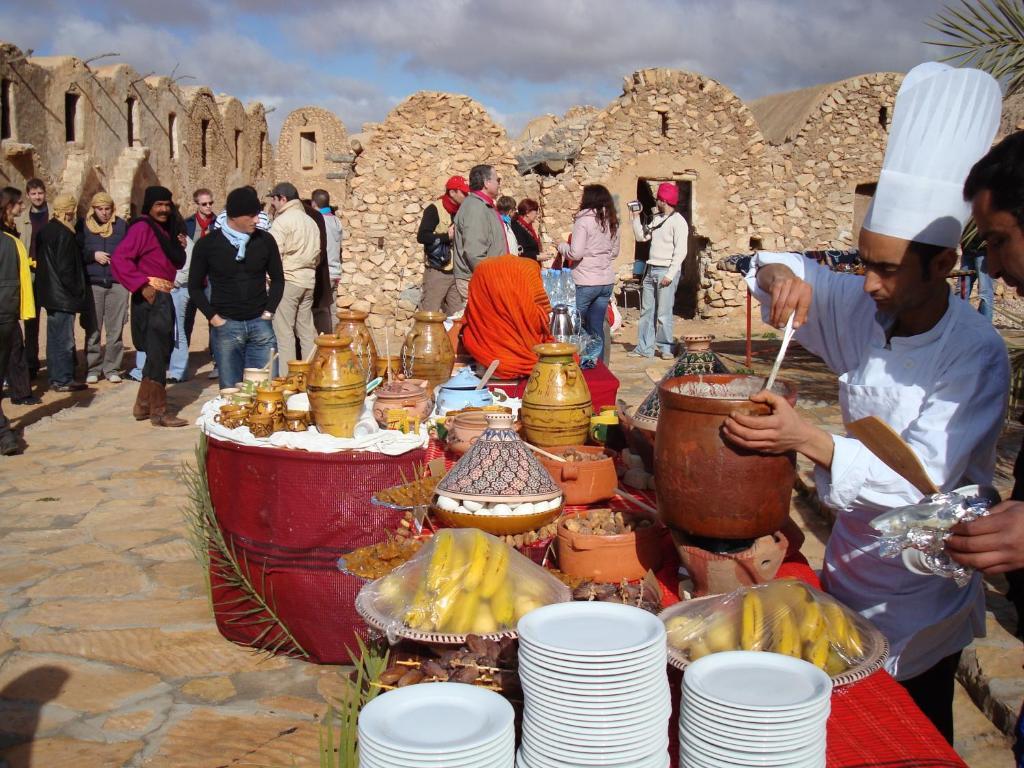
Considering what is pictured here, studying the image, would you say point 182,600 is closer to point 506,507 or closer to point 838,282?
point 506,507

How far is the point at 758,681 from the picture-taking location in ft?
5.40

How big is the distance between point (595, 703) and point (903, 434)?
1073 millimetres

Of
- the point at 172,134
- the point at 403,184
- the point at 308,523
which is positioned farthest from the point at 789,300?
the point at 172,134

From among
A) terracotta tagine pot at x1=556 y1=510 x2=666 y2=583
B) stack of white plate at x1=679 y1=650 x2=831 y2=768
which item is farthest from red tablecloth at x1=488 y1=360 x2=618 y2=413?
stack of white plate at x1=679 y1=650 x2=831 y2=768

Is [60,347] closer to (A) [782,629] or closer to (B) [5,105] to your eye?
(B) [5,105]

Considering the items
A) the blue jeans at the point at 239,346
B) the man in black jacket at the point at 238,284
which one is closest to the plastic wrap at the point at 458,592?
the man in black jacket at the point at 238,284

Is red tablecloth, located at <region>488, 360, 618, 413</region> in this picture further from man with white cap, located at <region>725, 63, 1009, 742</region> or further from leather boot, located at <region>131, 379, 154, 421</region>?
leather boot, located at <region>131, 379, 154, 421</region>

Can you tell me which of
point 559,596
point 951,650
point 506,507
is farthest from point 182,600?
point 951,650

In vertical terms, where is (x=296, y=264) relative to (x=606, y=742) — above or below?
above

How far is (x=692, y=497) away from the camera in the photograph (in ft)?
6.87

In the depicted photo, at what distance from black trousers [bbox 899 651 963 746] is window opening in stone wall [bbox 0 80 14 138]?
52.8ft

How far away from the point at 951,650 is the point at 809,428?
2.74 ft

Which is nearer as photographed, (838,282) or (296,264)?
(838,282)

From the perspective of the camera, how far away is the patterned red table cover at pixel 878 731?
1.77 m
